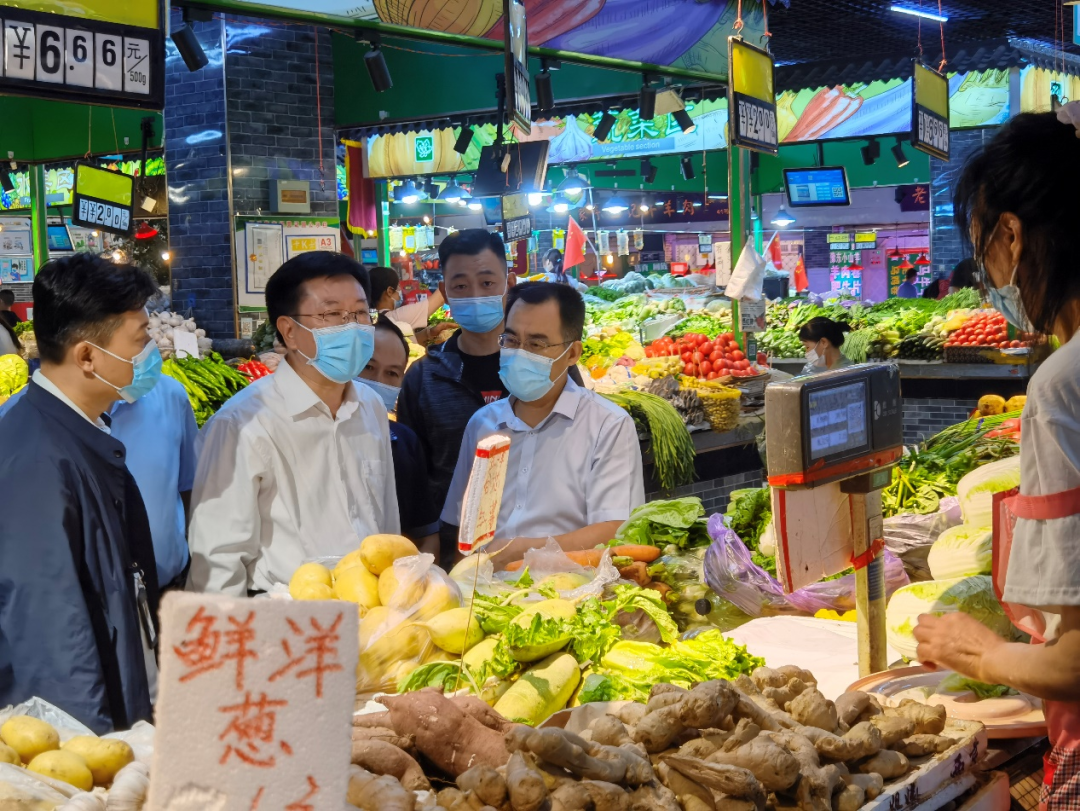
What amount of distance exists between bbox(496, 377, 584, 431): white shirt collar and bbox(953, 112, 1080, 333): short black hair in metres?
2.17

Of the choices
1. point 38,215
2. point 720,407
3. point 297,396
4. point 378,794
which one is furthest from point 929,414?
point 38,215

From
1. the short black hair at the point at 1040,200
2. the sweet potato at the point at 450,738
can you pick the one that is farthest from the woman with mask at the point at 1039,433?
the sweet potato at the point at 450,738

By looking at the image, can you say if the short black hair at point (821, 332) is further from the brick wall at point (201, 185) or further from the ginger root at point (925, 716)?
the ginger root at point (925, 716)

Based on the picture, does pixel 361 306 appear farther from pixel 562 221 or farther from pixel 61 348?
pixel 562 221

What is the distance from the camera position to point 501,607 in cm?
268

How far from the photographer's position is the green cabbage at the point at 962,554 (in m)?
2.74

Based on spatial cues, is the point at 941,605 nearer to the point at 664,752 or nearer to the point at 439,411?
the point at 664,752

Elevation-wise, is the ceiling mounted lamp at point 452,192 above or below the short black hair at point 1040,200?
above

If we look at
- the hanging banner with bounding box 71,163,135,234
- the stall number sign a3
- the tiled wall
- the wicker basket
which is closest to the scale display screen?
the stall number sign a3

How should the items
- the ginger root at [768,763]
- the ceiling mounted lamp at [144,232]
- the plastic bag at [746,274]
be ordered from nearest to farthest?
the ginger root at [768,763], the plastic bag at [746,274], the ceiling mounted lamp at [144,232]

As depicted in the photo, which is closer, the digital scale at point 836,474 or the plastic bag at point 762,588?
the digital scale at point 836,474

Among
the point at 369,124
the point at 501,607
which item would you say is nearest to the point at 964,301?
the point at 369,124

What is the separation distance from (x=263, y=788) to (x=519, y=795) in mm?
435

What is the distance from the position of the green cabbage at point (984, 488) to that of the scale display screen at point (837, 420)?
90 centimetres
